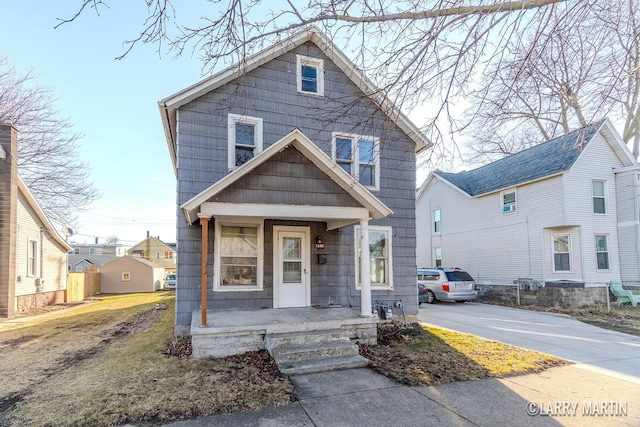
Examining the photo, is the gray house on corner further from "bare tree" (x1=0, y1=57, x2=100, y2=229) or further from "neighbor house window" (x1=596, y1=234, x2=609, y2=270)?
"bare tree" (x1=0, y1=57, x2=100, y2=229)

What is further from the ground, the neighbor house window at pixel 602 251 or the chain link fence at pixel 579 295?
the neighbor house window at pixel 602 251

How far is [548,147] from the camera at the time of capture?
15.4 m

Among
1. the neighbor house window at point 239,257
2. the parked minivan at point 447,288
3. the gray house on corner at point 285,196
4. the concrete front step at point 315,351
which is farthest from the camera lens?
the parked minivan at point 447,288

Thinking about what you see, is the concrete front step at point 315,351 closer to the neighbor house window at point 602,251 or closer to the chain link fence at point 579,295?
the chain link fence at point 579,295

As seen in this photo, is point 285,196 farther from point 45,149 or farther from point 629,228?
point 45,149

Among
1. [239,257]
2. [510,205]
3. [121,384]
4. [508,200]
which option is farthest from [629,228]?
[121,384]

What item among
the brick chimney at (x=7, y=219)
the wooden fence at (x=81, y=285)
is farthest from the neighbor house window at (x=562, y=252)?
the wooden fence at (x=81, y=285)

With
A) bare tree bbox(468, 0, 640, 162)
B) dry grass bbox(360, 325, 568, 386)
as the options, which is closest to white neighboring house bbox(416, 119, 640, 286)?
dry grass bbox(360, 325, 568, 386)

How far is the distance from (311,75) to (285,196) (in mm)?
4158

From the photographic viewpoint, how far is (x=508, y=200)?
51.9ft

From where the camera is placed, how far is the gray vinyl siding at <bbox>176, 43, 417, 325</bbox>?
23.8 feet

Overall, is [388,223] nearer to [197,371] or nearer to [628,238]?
[197,371]

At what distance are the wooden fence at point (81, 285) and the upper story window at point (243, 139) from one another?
1559 cm

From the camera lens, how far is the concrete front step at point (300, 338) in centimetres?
621
